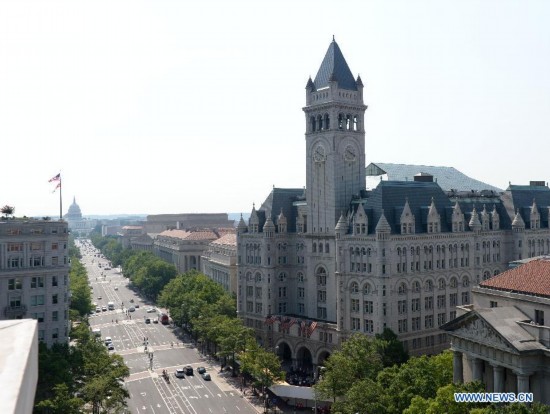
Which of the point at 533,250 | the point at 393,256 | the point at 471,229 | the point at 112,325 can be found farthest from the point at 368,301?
the point at 112,325

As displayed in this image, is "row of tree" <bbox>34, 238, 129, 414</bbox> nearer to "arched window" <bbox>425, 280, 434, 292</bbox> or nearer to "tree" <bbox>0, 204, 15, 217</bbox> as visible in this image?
"tree" <bbox>0, 204, 15, 217</bbox>

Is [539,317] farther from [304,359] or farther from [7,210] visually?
[7,210]

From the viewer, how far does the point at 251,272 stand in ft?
515

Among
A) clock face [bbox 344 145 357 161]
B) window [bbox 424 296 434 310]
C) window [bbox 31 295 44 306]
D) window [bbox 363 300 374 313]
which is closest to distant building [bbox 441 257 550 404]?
window [bbox 363 300 374 313]

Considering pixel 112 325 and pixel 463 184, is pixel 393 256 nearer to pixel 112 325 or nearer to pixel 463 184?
pixel 463 184

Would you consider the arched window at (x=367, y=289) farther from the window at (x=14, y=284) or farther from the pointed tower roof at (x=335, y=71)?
the window at (x=14, y=284)

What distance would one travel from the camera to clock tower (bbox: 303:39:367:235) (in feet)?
467

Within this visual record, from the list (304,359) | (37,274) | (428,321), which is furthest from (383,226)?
(37,274)

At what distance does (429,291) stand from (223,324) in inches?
1999

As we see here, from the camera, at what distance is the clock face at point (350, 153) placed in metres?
144

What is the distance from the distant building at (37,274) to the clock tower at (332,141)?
63.2m

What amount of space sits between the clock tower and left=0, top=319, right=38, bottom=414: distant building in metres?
125

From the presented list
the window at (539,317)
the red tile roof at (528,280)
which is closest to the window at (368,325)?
the red tile roof at (528,280)

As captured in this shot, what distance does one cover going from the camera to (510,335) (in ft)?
216
